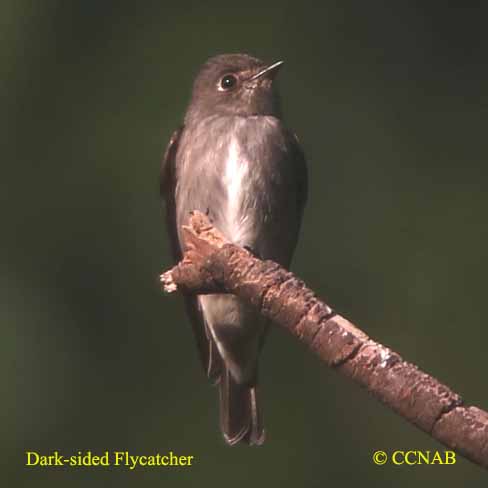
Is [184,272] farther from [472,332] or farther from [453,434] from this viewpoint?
[472,332]

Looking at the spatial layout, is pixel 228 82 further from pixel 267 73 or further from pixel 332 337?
pixel 332 337

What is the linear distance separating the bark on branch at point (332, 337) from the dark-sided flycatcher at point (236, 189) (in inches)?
47.9

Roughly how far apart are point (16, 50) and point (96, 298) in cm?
114

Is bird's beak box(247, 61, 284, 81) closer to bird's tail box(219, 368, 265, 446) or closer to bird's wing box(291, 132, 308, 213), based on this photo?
bird's wing box(291, 132, 308, 213)

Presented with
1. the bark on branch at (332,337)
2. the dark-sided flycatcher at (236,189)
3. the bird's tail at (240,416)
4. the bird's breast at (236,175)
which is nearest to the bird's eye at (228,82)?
the dark-sided flycatcher at (236,189)

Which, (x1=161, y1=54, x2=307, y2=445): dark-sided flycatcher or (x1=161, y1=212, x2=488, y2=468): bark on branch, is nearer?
(x1=161, y1=212, x2=488, y2=468): bark on branch

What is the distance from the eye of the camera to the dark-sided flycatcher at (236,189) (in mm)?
5664

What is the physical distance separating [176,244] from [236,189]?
0.50 metres

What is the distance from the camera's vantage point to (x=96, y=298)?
6836 millimetres

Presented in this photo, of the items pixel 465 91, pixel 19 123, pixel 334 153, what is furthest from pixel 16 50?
pixel 465 91

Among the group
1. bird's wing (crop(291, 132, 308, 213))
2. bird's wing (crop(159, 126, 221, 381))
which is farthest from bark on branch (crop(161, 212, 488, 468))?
bird's wing (crop(159, 126, 221, 381))

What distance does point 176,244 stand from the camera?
605 centimetres

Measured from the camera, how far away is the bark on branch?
346 centimetres

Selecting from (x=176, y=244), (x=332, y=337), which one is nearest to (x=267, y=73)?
(x=176, y=244)
